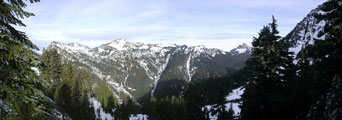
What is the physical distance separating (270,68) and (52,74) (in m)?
44.6

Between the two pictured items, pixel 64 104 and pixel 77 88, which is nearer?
pixel 64 104

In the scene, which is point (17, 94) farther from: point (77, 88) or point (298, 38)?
point (298, 38)

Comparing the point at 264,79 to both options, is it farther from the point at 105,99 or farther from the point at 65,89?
the point at 105,99

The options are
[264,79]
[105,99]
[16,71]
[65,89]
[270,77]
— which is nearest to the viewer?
[16,71]

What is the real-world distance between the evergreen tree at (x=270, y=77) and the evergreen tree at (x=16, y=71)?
53.9 ft

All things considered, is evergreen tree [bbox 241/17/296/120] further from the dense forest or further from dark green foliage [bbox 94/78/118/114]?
dark green foliage [bbox 94/78/118/114]

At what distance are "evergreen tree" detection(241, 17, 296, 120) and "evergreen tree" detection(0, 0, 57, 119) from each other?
53.9ft

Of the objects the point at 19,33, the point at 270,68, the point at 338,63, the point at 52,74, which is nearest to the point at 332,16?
the point at 338,63

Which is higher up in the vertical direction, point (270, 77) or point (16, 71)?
point (16, 71)

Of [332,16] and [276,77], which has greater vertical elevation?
[332,16]

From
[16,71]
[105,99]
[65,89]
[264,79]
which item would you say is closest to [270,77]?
[264,79]

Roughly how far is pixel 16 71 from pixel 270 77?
17127 millimetres

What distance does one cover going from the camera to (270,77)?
16.9 m

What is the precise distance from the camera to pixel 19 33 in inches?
229
